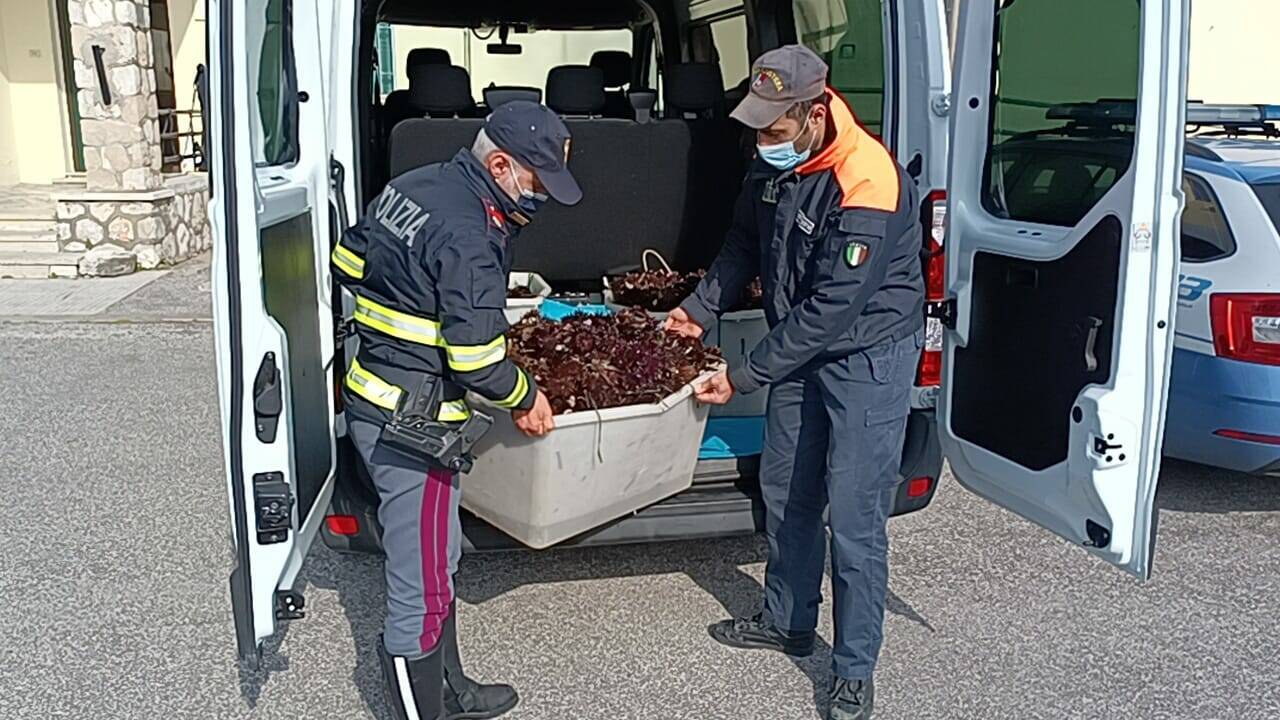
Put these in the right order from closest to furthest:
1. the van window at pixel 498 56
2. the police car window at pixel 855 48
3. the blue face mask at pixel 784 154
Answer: the blue face mask at pixel 784 154 < the police car window at pixel 855 48 < the van window at pixel 498 56

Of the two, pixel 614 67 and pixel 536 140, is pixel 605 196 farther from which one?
pixel 614 67

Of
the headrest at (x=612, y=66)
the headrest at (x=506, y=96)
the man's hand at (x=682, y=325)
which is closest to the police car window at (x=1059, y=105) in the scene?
the man's hand at (x=682, y=325)

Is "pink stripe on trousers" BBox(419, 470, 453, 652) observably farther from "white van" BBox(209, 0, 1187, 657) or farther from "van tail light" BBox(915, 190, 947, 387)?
"van tail light" BBox(915, 190, 947, 387)

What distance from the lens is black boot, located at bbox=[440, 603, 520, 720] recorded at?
3.03m

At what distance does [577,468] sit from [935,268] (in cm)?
125

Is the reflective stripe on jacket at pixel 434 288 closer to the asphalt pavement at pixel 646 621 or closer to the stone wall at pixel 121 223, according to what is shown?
the asphalt pavement at pixel 646 621

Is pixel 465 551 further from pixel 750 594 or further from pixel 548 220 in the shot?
pixel 548 220

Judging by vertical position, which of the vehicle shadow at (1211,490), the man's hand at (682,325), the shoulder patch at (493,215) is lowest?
the vehicle shadow at (1211,490)

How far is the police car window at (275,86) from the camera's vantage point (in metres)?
2.73

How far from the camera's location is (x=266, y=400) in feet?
8.07

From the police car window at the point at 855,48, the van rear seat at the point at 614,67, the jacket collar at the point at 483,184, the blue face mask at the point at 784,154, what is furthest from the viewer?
the van rear seat at the point at 614,67

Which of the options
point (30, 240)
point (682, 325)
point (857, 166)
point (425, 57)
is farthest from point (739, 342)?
point (30, 240)

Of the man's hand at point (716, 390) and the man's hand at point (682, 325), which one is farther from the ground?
the man's hand at point (682, 325)

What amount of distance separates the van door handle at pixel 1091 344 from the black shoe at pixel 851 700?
3.43ft
